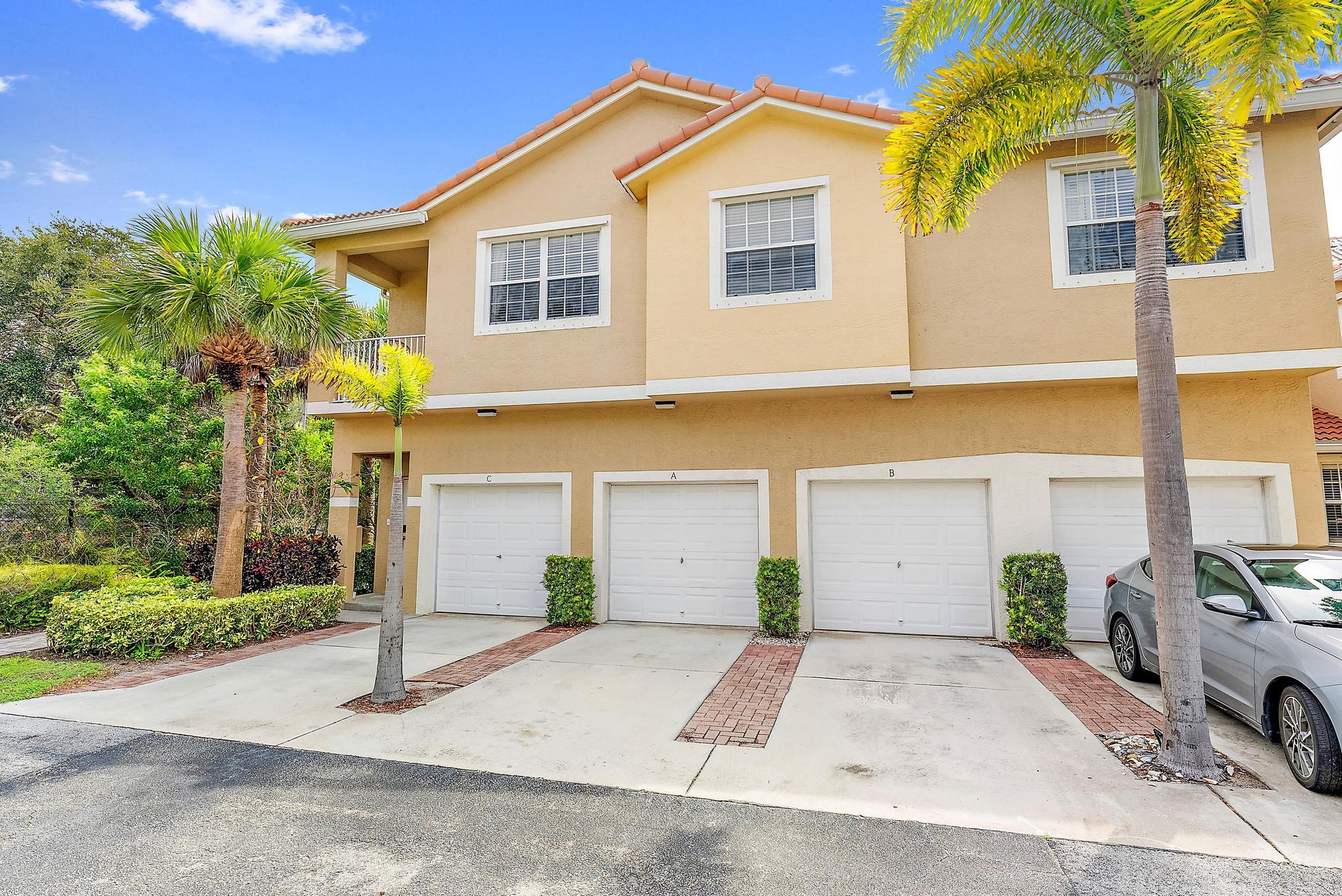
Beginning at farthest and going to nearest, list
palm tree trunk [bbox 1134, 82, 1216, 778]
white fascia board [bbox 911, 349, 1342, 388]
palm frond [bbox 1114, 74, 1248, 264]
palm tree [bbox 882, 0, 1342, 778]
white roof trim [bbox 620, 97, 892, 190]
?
white roof trim [bbox 620, 97, 892, 190] < white fascia board [bbox 911, 349, 1342, 388] < palm frond [bbox 1114, 74, 1248, 264] < palm tree trunk [bbox 1134, 82, 1216, 778] < palm tree [bbox 882, 0, 1342, 778]

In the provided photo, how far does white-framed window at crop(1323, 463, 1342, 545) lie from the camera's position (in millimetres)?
11719

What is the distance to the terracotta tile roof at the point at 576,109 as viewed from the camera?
11125mm

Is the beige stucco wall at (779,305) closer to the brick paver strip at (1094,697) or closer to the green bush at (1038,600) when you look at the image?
the green bush at (1038,600)

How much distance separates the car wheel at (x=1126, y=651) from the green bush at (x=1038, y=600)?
1.03m

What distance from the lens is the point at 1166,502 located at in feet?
16.5

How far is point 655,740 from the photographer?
5703 mm

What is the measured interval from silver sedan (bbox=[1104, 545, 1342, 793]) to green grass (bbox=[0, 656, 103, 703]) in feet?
37.2

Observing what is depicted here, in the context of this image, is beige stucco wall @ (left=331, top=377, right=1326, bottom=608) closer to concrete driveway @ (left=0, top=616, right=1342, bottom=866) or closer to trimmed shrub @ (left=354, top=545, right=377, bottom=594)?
trimmed shrub @ (left=354, top=545, right=377, bottom=594)

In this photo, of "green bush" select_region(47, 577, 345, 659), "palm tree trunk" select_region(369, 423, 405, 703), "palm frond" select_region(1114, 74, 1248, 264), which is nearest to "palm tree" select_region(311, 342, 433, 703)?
"palm tree trunk" select_region(369, 423, 405, 703)

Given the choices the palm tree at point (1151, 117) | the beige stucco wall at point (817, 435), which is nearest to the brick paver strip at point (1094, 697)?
the palm tree at point (1151, 117)

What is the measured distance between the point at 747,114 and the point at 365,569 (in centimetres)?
1230

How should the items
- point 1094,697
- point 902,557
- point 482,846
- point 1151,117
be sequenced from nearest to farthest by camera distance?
point 482,846 → point 1151,117 → point 1094,697 → point 902,557

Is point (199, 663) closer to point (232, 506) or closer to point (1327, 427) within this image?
point (232, 506)

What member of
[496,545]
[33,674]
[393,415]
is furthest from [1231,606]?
[33,674]
